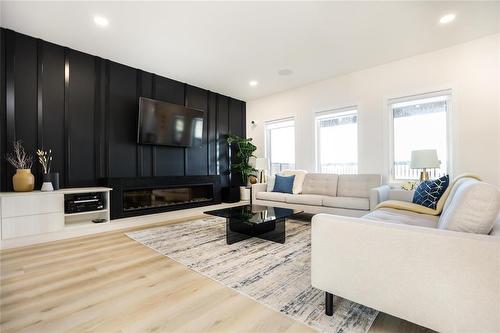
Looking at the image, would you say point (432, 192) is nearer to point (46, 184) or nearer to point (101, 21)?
point (101, 21)

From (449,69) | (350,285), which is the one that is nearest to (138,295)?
(350,285)

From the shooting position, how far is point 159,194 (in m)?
4.35

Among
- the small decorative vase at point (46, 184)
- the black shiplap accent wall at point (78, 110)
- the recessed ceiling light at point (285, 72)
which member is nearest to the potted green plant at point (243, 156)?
the black shiplap accent wall at point (78, 110)

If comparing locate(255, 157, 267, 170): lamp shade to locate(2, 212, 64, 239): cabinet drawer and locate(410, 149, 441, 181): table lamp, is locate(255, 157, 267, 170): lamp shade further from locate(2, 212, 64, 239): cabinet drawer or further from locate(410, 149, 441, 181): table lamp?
locate(2, 212, 64, 239): cabinet drawer

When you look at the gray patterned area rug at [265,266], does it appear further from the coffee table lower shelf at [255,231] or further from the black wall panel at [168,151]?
the black wall panel at [168,151]

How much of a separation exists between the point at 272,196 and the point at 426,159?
8.18 feet

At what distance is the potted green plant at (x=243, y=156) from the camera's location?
222 inches

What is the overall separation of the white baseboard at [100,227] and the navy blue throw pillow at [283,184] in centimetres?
160

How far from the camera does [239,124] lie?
20.1 feet

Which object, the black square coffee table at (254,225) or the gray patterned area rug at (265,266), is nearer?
the gray patterned area rug at (265,266)

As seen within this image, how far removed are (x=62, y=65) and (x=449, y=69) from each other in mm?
5737

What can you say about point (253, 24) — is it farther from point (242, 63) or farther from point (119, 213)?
point (119, 213)

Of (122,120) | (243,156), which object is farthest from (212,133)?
(122,120)

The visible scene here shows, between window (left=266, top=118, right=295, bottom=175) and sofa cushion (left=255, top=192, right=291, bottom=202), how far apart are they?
3.91 ft
